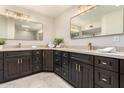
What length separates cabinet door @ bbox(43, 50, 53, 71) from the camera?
11.0ft

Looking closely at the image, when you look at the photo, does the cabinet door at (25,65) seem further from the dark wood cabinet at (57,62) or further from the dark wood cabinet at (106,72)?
the dark wood cabinet at (106,72)

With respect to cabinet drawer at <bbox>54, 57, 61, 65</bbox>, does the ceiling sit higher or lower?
higher

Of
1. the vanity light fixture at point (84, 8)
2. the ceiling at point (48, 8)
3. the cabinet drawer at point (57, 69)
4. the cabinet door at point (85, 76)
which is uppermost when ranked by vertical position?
the ceiling at point (48, 8)

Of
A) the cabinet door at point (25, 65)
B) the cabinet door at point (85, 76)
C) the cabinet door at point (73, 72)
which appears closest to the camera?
the cabinet door at point (85, 76)

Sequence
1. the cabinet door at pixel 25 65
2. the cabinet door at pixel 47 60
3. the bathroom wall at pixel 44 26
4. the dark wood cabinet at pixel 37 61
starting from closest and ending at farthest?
the cabinet door at pixel 25 65 → the dark wood cabinet at pixel 37 61 → the cabinet door at pixel 47 60 → the bathroom wall at pixel 44 26

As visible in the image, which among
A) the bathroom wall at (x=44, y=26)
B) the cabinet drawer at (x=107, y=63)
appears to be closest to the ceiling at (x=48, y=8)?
the bathroom wall at (x=44, y=26)

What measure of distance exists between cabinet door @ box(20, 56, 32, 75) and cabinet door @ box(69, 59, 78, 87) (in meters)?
1.35

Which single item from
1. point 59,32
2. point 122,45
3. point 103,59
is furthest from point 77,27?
point 103,59

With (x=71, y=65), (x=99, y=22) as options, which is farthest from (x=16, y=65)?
(x=99, y=22)

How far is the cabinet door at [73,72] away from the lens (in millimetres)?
2084

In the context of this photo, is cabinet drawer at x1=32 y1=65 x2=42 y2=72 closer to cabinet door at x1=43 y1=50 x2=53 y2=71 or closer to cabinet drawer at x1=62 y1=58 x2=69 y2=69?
cabinet door at x1=43 y1=50 x2=53 y2=71

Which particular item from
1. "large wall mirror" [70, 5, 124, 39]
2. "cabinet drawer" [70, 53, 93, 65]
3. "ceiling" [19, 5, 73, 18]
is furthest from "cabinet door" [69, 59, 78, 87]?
"ceiling" [19, 5, 73, 18]

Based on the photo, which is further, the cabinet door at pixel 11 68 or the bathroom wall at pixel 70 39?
the cabinet door at pixel 11 68
